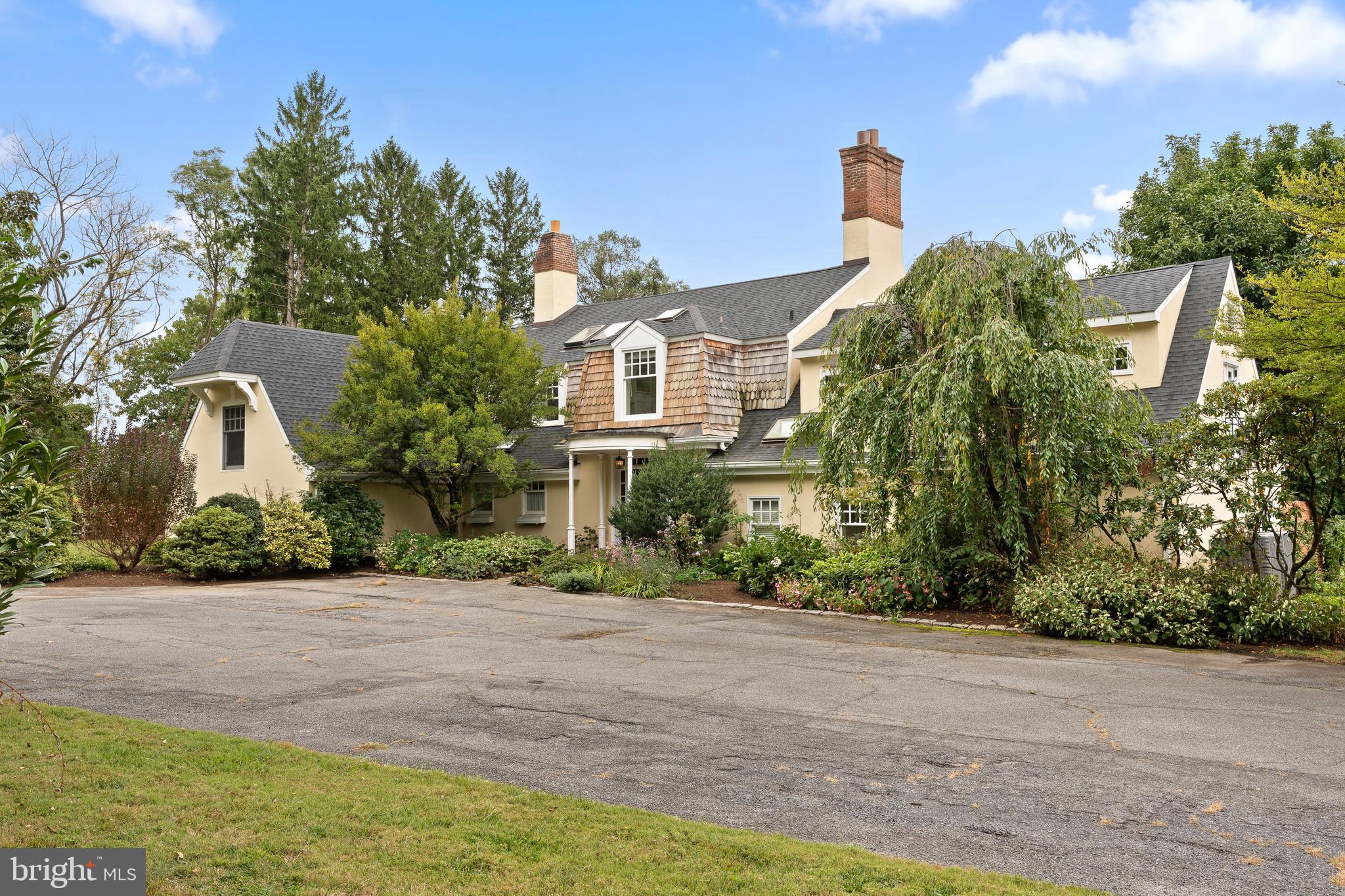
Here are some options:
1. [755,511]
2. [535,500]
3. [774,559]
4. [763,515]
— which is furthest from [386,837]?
[535,500]

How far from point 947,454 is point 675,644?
4.66 m

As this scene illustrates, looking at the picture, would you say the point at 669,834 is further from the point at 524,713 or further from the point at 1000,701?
the point at 1000,701

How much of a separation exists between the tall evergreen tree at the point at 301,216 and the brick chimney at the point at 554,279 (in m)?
11.6

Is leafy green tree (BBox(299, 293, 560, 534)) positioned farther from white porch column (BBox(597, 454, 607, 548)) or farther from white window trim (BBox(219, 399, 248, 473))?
white window trim (BBox(219, 399, 248, 473))

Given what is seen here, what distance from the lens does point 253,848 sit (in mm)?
4477

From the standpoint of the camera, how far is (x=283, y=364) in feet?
79.8

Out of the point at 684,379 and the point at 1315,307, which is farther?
the point at 684,379

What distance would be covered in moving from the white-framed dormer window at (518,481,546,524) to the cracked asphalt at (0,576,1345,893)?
31.7 feet

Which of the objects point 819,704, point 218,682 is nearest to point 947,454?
point 819,704

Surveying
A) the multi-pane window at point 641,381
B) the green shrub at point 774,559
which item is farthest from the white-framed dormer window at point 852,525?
the multi-pane window at point 641,381

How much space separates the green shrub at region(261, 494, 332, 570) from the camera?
2028 centimetres

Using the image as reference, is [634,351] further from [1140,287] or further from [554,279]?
[1140,287]

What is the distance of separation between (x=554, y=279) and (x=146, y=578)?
49.1 feet

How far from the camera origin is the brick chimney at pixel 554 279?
3069 cm
